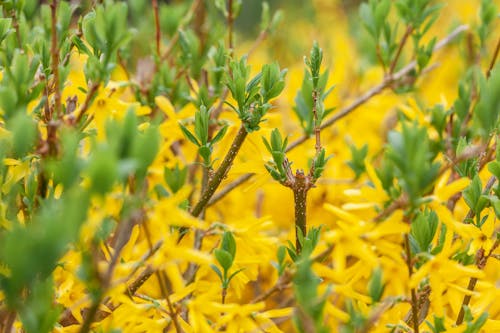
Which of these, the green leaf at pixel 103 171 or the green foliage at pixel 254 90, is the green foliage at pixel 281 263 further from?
the green leaf at pixel 103 171

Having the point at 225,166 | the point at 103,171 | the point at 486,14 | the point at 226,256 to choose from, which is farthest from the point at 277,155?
the point at 486,14

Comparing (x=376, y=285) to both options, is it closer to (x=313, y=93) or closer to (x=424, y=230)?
(x=424, y=230)

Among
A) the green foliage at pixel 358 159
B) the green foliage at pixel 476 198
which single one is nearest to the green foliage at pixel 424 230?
the green foliage at pixel 476 198

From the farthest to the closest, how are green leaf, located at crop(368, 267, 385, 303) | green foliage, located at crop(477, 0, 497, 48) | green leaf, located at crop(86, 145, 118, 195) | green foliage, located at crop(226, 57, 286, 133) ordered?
green foliage, located at crop(477, 0, 497, 48) → green foliage, located at crop(226, 57, 286, 133) → green leaf, located at crop(368, 267, 385, 303) → green leaf, located at crop(86, 145, 118, 195)

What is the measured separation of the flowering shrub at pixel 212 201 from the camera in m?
0.77

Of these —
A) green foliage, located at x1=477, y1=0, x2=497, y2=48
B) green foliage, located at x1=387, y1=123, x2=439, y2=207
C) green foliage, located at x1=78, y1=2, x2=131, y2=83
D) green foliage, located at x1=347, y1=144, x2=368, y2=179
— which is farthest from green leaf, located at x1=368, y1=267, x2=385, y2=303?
green foliage, located at x1=477, y1=0, x2=497, y2=48

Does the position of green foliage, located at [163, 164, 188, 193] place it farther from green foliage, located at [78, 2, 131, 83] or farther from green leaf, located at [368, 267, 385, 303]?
green leaf, located at [368, 267, 385, 303]

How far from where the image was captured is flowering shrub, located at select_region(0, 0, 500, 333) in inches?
30.3

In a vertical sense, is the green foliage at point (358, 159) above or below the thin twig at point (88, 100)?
below

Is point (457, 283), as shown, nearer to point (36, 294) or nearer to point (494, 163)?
point (494, 163)

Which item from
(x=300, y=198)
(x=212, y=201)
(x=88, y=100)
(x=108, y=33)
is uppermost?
(x=108, y=33)

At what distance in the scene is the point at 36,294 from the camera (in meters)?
0.74

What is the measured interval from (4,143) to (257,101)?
17.4 inches

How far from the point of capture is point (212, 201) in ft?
4.60
